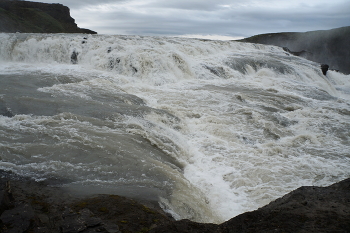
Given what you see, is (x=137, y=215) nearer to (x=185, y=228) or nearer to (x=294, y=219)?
(x=185, y=228)

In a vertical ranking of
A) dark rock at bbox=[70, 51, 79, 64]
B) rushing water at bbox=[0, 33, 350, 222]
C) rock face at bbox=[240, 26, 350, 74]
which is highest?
rock face at bbox=[240, 26, 350, 74]

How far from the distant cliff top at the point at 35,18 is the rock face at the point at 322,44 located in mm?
34354

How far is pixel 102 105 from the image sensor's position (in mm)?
7750

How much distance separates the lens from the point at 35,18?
150 ft

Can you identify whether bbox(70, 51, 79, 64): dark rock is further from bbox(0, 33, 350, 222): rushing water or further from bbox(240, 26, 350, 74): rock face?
bbox(240, 26, 350, 74): rock face

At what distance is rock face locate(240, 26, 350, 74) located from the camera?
3289 cm

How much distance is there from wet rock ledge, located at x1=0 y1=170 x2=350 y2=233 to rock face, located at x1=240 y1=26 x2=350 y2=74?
102ft

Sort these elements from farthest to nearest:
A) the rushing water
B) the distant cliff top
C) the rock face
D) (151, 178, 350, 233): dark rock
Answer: the distant cliff top
the rock face
the rushing water
(151, 178, 350, 233): dark rock

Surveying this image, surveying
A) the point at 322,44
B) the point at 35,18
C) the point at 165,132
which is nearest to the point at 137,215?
the point at 165,132

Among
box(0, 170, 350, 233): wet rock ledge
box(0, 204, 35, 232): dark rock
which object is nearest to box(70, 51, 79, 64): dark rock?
box(0, 170, 350, 233): wet rock ledge

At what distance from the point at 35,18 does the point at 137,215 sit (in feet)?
168

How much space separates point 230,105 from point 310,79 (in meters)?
9.78

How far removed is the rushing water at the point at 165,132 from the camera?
4523 millimetres

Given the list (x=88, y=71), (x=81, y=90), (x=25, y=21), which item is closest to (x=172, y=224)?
(x=81, y=90)
